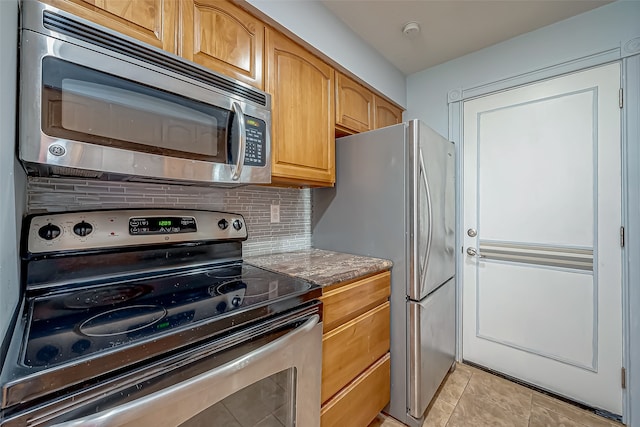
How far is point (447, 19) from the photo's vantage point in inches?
66.9

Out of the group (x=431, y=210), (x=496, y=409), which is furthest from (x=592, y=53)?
(x=496, y=409)

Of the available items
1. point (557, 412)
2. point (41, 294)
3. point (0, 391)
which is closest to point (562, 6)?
point (557, 412)

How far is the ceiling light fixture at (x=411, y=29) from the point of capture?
1.74m

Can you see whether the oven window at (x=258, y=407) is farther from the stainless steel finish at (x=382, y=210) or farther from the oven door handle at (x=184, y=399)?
the stainless steel finish at (x=382, y=210)

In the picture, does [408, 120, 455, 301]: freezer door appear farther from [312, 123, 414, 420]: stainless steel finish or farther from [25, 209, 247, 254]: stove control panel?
[25, 209, 247, 254]: stove control panel

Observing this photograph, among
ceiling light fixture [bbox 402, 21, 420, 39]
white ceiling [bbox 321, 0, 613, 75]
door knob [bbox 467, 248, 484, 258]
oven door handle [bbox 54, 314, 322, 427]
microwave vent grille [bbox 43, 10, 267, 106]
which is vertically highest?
white ceiling [bbox 321, 0, 613, 75]

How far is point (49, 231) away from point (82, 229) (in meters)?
0.08

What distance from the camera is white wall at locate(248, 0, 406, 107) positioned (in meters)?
1.33

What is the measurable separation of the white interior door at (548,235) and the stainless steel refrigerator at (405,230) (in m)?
0.43

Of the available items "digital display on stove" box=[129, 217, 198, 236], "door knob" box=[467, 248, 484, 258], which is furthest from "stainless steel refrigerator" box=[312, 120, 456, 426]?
"digital display on stove" box=[129, 217, 198, 236]

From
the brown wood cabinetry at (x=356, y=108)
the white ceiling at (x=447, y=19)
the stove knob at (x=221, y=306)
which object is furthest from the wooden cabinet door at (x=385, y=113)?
the stove knob at (x=221, y=306)

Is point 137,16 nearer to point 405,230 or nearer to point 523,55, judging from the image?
point 405,230

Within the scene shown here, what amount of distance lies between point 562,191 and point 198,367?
225cm

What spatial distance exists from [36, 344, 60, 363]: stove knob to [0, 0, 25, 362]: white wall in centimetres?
8
